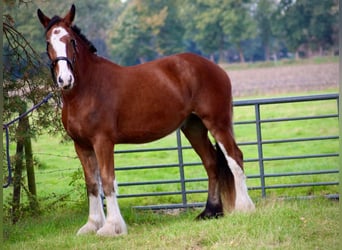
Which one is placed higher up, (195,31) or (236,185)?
(195,31)

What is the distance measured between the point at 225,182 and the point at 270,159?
123 centimetres

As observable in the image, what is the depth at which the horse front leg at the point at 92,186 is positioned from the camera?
20.2ft

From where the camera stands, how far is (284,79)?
92.6 feet

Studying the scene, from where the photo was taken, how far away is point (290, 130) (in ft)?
52.2

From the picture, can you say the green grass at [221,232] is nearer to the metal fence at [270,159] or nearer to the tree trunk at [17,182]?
the tree trunk at [17,182]

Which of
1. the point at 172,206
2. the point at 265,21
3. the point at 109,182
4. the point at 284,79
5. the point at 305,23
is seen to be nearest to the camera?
the point at 109,182

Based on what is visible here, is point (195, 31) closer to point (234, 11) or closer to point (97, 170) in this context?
point (234, 11)

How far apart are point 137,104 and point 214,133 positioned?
905 mm

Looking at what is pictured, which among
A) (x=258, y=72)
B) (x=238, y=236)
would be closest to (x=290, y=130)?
(x=238, y=236)

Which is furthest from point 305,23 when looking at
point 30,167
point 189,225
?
point 189,225

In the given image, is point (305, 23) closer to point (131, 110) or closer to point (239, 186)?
point (239, 186)

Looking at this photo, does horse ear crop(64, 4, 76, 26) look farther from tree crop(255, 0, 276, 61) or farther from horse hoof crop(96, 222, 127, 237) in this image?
tree crop(255, 0, 276, 61)

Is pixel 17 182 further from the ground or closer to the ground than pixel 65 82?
closer to the ground

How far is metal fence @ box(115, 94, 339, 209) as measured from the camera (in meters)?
7.43
